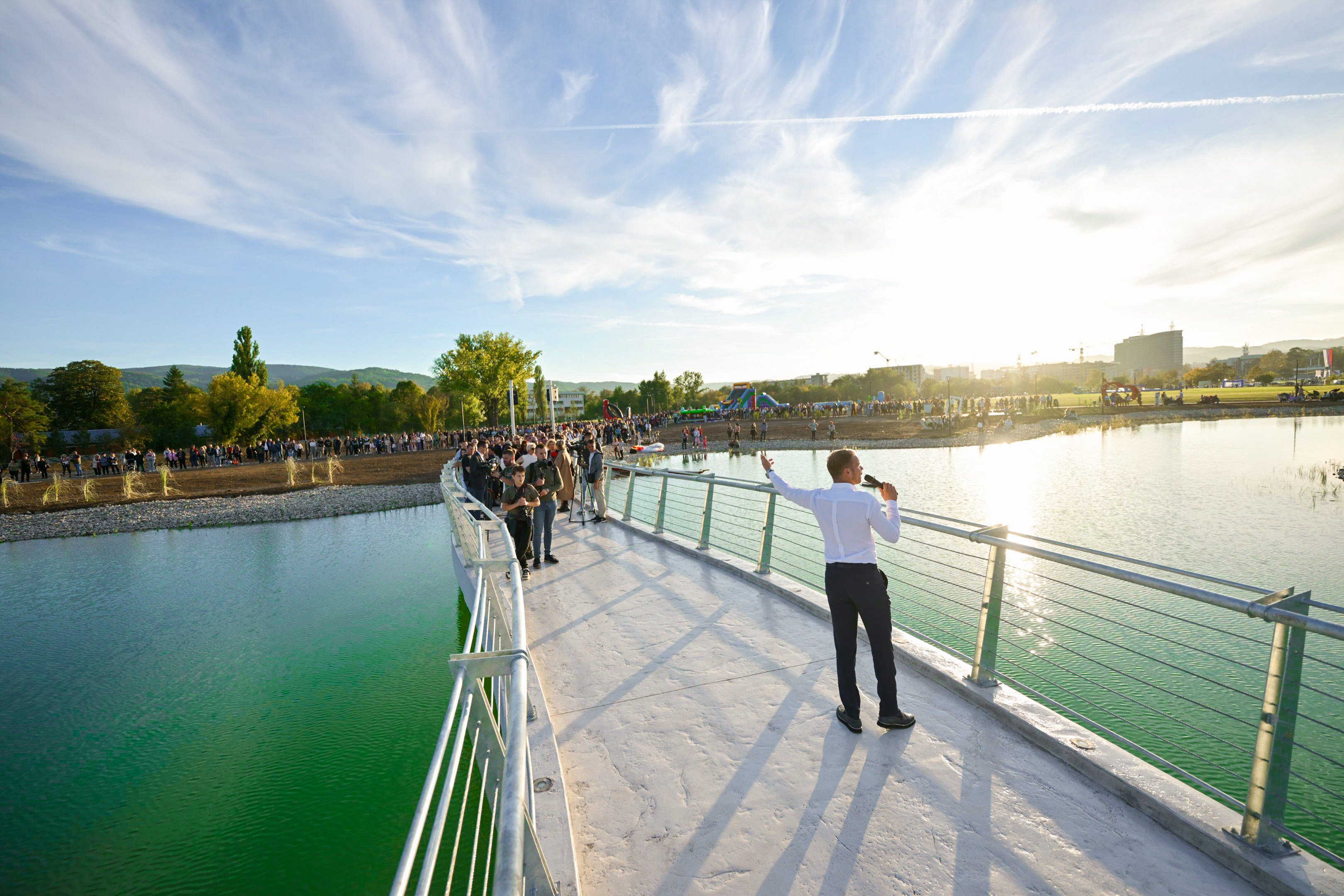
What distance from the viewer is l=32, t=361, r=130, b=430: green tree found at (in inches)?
3260

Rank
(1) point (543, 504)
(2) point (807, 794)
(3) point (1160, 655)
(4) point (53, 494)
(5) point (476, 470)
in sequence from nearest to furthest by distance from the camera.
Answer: (2) point (807, 794) < (3) point (1160, 655) < (1) point (543, 504) < (5) point (476, 470) < (4) point (53, 494)

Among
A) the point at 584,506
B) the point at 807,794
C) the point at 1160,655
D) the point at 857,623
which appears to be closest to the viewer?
the point at 807,794

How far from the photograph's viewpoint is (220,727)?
25.5ft

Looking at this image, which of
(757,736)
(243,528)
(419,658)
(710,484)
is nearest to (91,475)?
(243,528)

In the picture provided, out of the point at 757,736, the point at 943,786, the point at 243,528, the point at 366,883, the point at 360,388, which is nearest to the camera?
the point at 943,786

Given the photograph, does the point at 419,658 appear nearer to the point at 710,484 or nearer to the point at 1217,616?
the point at 710,484

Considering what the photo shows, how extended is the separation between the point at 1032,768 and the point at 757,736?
158 cm

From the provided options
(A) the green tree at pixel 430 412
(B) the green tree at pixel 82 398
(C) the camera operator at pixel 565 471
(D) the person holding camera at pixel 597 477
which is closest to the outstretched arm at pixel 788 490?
(C) the camera operator at pixel 565 471

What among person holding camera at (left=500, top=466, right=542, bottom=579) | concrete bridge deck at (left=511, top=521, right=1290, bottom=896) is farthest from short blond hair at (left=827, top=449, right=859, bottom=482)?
person holding camera at (left=500, top=466, right=542, bottom=579)

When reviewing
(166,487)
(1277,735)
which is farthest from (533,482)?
(166,487)

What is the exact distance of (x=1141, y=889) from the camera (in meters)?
2.72

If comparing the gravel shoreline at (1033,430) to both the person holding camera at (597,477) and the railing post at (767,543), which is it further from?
the railing post at (767,543)

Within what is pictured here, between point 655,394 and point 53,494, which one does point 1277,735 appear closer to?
point 53,494

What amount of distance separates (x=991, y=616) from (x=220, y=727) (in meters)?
8.77
